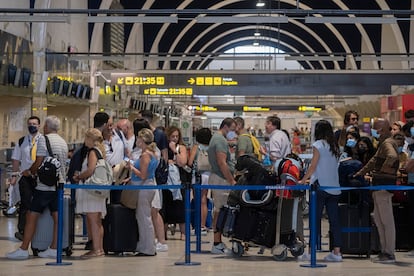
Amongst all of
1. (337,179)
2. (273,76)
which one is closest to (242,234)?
(337,179)

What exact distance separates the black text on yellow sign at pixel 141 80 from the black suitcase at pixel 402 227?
1699 cm

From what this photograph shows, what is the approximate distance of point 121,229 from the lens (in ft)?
31.1

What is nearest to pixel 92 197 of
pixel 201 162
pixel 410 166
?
pixel 410 166

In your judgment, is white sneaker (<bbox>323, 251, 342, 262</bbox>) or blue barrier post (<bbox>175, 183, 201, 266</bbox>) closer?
blue barrier post (<bbox>175, 183, 201, 266</bbox>)

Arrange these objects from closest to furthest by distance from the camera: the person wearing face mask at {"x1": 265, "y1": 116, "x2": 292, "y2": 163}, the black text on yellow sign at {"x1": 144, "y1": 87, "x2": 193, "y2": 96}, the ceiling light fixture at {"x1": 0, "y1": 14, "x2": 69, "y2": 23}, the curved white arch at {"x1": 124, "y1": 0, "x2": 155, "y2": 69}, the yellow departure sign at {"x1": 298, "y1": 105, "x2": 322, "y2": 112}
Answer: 1. the person wearing face mask at {"x1": 265, "y1": 116, "x2": 292, "y2": 163}
2. the ceiling light fixture at {"x1": 0, "y1": 14, "x2": 69, "y2": 23}
3. the black text on yellow sign at {"x1": 144, "y1": 87, "x2": 193, "y2": 96}
4. the curved white arch at {"x1": 124, "y1": 0, "x2": 155, "y2": 69}
5. the yellow departure sign at {"x1": 298, "y1": 105, "x2": 322, "y2": 112}

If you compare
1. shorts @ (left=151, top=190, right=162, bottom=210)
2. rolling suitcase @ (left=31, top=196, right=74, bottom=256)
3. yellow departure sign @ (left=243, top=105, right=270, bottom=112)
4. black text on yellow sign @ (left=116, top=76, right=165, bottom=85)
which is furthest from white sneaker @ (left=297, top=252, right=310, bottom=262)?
yellow departure sign @ (left=243, top=105, right=270, bottom=112)

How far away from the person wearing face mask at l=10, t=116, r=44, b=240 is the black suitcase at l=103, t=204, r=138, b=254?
0.88 meters

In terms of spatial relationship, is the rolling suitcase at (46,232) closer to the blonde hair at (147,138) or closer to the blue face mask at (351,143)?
the blonde hair at (147,138)

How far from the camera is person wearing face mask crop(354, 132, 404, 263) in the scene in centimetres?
916

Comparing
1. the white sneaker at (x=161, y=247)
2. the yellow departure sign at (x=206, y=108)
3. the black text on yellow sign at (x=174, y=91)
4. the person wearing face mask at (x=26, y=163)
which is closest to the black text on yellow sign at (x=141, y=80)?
the black text on yellow sign at (x=174, y=91)

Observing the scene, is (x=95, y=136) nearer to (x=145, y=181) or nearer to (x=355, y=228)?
(x=145, y=181)

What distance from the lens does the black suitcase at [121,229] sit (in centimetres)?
948

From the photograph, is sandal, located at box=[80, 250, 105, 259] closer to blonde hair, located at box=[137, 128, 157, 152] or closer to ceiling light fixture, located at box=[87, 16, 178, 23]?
blonde hair, located at box=[137, 128, 157, 152]

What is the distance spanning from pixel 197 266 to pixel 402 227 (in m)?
2.63
